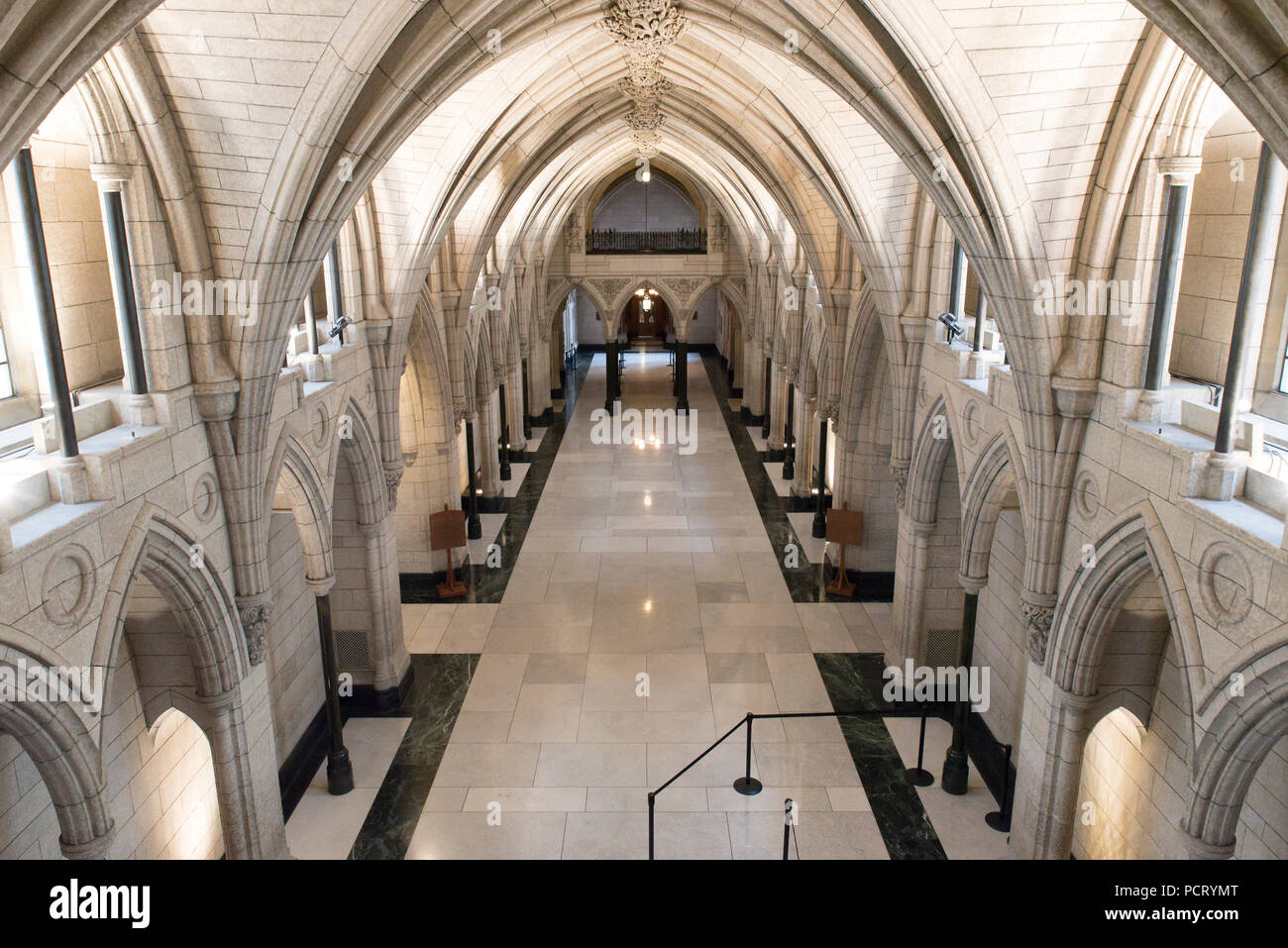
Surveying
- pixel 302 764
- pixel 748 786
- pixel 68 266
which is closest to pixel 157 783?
pixel 302 764

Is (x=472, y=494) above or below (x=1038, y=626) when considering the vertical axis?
below

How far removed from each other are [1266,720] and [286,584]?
8.55 m

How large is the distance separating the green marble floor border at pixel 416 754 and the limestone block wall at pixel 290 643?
1075 millimetres

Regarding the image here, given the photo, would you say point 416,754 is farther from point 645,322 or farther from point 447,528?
point 645,322

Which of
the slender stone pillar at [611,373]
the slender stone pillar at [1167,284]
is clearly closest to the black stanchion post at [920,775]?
the slender stone pillar at [1167,284]

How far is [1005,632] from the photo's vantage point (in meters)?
9.82

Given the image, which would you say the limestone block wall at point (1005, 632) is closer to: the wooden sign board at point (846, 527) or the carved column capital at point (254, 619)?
the wooden sign board at point (846, 527)

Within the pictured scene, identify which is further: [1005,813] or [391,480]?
[391,480]

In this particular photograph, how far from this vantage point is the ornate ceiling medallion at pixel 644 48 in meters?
8.55

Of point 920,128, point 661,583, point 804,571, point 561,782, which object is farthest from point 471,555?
point 920,128

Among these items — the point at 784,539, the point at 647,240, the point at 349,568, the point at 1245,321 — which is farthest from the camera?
the point at 647,240

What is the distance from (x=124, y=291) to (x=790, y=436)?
15.5m

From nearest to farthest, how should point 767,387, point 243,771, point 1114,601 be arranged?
point 1114,601 → point 243,771 → point 767,387

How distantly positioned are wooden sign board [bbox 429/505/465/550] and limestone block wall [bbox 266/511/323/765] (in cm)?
315
